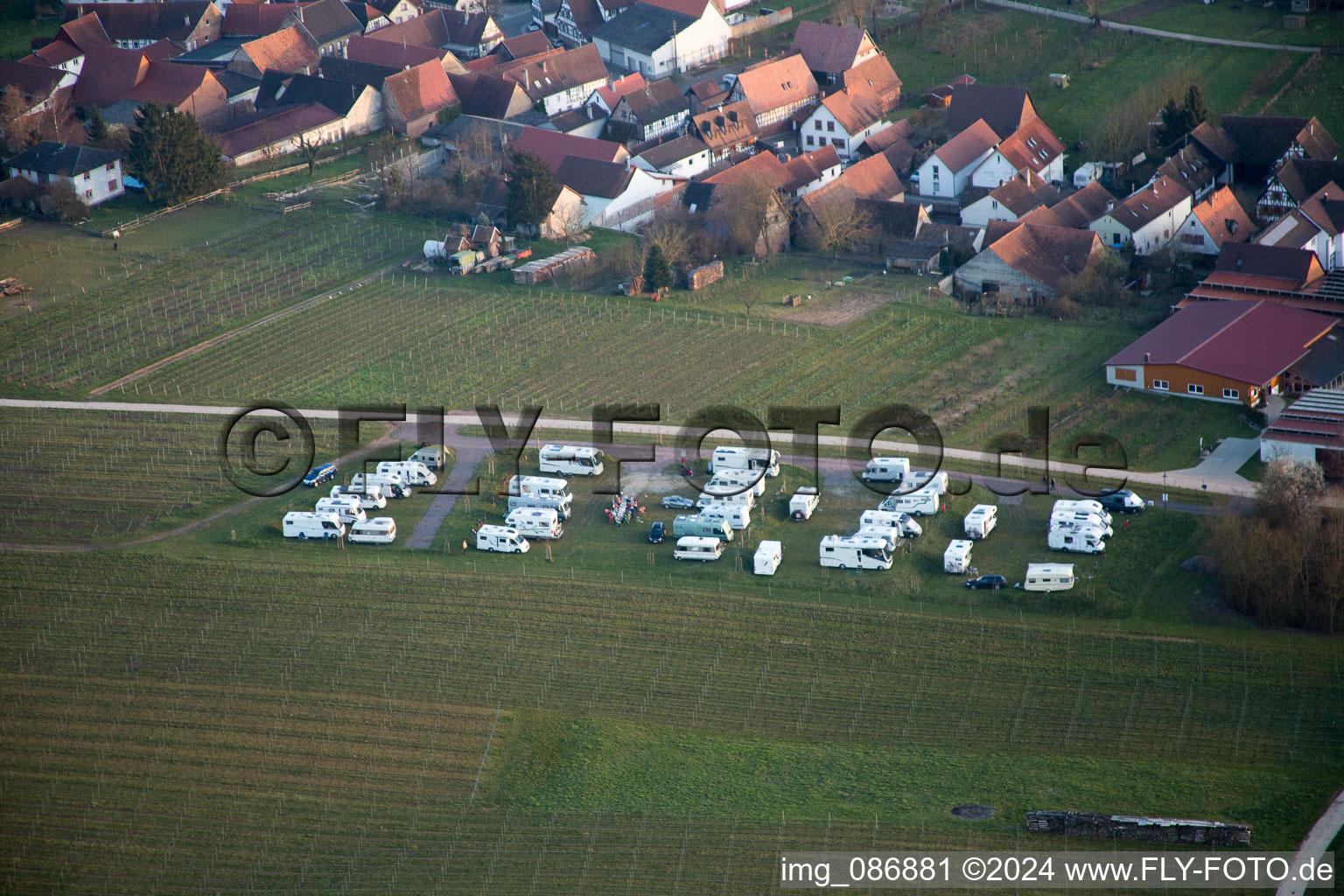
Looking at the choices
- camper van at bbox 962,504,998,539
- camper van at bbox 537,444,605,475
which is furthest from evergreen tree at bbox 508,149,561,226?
camper van at bbox 962,504,998,539

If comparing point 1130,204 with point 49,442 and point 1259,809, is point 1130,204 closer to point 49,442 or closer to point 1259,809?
point 1259,809

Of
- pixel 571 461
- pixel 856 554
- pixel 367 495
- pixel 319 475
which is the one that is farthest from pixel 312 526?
pixel 856 554

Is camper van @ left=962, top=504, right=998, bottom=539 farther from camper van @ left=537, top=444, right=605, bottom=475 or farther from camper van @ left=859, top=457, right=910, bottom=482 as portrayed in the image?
camper van @ left=537, top=444, right=605, bottom=475

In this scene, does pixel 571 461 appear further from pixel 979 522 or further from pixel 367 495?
pixel 979 522

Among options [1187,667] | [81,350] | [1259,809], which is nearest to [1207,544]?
[1187,667]

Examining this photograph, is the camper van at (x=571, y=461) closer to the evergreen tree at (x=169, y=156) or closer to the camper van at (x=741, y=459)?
the camper van at (x=741, y=459)

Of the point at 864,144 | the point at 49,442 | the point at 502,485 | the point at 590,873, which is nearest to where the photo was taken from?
the point at 590,873

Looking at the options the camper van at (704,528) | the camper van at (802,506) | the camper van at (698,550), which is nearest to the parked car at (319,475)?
the camper van at (704,528)
